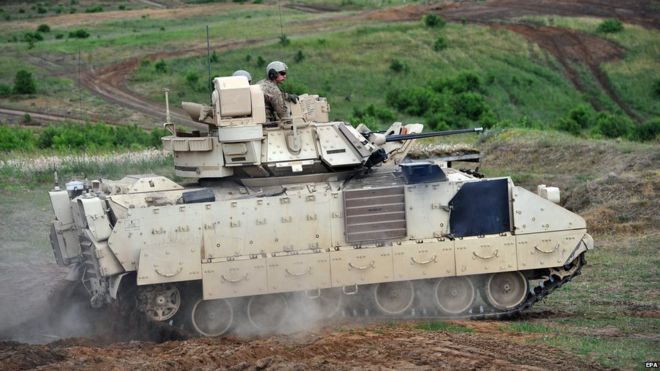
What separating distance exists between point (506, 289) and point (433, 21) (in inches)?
1995

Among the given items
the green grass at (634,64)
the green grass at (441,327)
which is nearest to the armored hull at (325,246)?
the green grass at (441,327)

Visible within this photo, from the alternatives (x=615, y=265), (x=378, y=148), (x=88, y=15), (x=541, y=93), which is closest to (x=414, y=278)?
(x=378, y=148)

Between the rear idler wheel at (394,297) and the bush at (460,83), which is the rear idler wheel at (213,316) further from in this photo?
the bush at (460,83)

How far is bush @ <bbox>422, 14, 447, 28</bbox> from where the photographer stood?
70000 millimetres

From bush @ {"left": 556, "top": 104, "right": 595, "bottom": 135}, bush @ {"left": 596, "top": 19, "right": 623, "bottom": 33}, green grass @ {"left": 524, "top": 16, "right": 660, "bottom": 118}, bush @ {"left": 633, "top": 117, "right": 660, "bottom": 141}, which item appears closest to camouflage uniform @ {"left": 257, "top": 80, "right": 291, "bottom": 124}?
bush @ {"left": 633, "top": 117, "right": 660, "bottom": 141}

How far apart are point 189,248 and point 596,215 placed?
43.5ft

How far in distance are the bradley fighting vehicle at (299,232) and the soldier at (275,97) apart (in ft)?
0.69

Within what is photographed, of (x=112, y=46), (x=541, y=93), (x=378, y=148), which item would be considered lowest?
(x=378, y=148)

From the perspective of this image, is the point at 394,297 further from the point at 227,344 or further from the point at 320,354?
the point at 320,354

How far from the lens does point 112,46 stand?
2717 inches

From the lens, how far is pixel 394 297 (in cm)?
2075

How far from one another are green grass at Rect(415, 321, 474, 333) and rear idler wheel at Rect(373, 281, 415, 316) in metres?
0.77

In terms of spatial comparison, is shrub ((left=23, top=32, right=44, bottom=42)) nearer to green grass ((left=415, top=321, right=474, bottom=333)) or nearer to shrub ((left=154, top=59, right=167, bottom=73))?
shrub ((left=154, top=59, right=167, bottom=73))

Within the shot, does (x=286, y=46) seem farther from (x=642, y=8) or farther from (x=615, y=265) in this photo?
(x=615, y=265)
